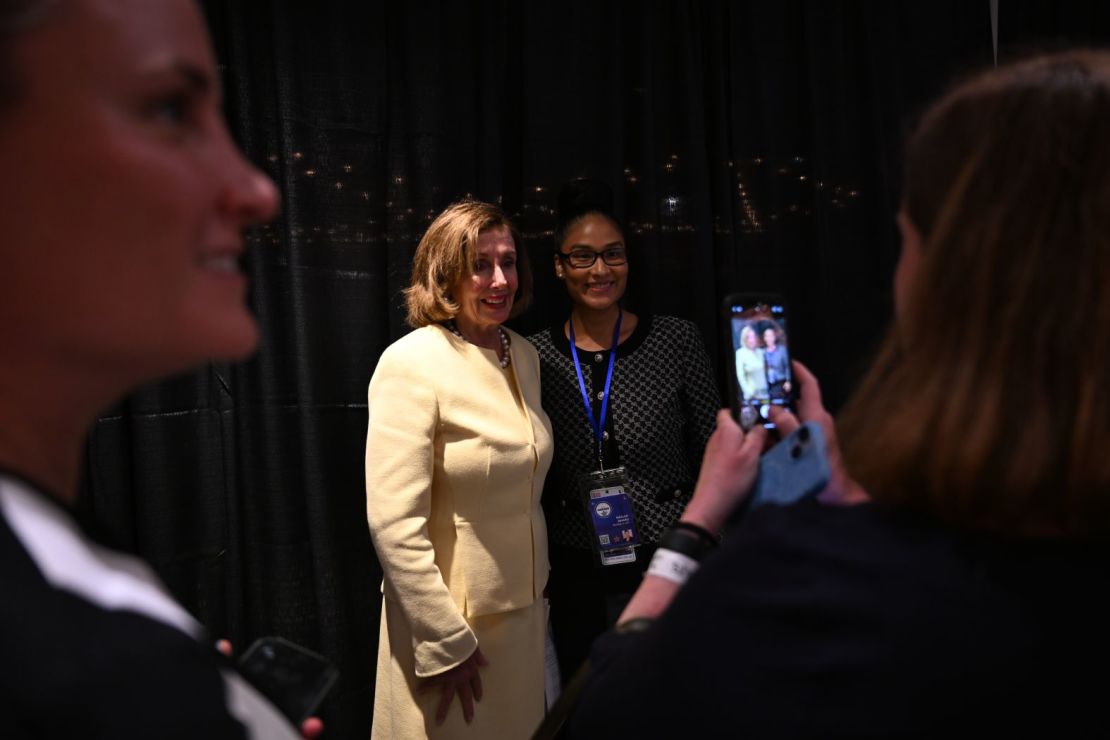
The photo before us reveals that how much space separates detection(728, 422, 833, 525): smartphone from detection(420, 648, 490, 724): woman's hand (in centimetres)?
115

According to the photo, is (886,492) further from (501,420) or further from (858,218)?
(858,218)

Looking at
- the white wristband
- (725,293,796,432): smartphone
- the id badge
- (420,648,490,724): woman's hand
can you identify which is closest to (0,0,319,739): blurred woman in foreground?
the white wristband

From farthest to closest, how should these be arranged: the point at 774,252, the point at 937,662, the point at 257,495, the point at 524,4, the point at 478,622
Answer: the point at 774,252 → the point at 524,4 → the point at 257,495 → the point at 478,622 → the point at 937,662

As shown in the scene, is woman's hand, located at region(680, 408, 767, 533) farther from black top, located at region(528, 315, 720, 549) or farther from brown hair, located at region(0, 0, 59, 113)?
black top, located at region(528, 315, 720, 549)

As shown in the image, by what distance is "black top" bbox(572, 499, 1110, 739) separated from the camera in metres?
0.65

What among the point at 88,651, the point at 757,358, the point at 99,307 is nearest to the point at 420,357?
the point at 757,358

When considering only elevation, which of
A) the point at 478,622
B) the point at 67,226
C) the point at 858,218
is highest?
the point at 858,218

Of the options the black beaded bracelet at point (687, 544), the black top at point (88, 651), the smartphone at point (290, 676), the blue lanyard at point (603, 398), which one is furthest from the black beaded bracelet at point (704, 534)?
the blue lanyard at point (603, 398)

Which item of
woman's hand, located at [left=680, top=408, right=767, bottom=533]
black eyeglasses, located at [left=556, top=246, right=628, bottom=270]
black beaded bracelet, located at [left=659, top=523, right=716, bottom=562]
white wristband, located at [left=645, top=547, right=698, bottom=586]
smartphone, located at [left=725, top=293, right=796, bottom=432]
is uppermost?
black eyeglasses, located at [left=556, top=246, right=628, bottom=270]

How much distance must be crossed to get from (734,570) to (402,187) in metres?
2.03

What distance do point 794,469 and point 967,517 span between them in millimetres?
311

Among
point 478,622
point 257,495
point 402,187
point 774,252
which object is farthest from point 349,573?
point 774,252

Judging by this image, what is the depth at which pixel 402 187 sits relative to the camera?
253cm

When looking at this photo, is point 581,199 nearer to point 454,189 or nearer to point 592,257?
point 592,257
